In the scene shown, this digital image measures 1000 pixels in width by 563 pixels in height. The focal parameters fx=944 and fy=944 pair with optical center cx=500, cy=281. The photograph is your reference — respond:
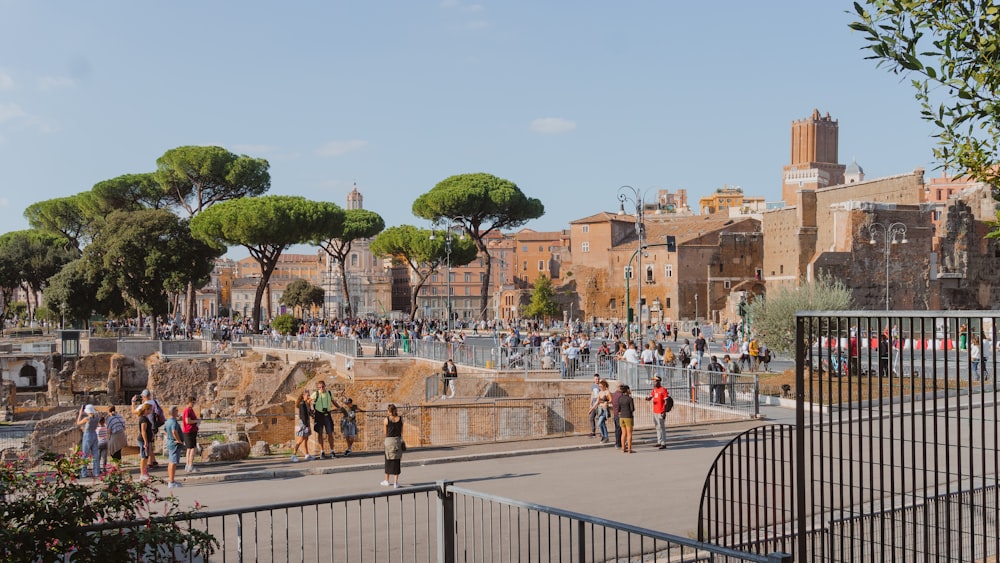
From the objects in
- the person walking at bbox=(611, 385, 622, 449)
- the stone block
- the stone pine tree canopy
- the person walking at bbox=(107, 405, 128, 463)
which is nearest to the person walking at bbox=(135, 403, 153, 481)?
the person walking at bbox=(107, 405, 128, 463)

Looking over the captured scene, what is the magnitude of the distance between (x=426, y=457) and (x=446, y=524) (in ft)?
24.5

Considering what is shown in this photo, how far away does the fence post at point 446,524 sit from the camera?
7047mm

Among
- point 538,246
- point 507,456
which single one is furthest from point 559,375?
point 538,246

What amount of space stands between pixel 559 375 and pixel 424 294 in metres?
87.3

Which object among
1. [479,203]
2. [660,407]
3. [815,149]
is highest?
[815,149]

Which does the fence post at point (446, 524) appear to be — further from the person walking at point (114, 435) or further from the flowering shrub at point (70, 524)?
the person walking at point (114, 435)

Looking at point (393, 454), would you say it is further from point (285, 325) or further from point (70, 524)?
point (285, 325)

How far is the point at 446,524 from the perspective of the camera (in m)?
7.14

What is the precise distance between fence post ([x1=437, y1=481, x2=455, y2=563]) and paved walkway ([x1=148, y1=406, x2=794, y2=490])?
22.1 feet

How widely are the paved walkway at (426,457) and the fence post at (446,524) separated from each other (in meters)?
6.72

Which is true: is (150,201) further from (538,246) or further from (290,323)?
(538,246)

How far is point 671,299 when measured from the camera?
76500mm

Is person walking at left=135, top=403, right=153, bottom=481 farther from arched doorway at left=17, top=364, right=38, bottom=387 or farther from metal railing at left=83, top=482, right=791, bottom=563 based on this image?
arched doorway at left=17, top=364, right=38, bottom=387

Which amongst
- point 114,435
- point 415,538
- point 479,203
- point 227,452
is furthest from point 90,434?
point 479,203
